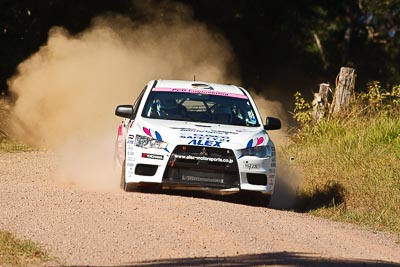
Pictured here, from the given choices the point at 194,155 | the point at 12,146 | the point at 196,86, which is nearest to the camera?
the point at 194,155

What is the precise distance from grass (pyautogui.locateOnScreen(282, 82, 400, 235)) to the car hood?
171cm

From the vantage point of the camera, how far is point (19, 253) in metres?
10.2

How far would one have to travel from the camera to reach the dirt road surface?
1034cm

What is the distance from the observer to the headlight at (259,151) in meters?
14.1

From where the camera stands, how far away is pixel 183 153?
45.7 ft

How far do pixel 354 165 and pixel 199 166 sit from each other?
4100mm

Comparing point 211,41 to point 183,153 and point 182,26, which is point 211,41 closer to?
point 182,26

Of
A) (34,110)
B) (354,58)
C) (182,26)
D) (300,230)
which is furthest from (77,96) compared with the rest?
(354,58)

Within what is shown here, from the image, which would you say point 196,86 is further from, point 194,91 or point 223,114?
point 223,114

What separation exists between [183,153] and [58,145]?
29.0 feet

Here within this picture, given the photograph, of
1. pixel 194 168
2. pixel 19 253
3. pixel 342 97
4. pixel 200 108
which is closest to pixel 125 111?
pixel 200 108

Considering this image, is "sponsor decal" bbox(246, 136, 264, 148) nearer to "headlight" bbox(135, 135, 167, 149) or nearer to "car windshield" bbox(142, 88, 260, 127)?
"car windshield" bbox(142, 88, 260, 127)

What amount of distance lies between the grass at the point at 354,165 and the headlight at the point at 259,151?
144 cm

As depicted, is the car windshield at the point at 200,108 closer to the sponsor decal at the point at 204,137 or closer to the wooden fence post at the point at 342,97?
the sponsor decal at the point at 204,137
